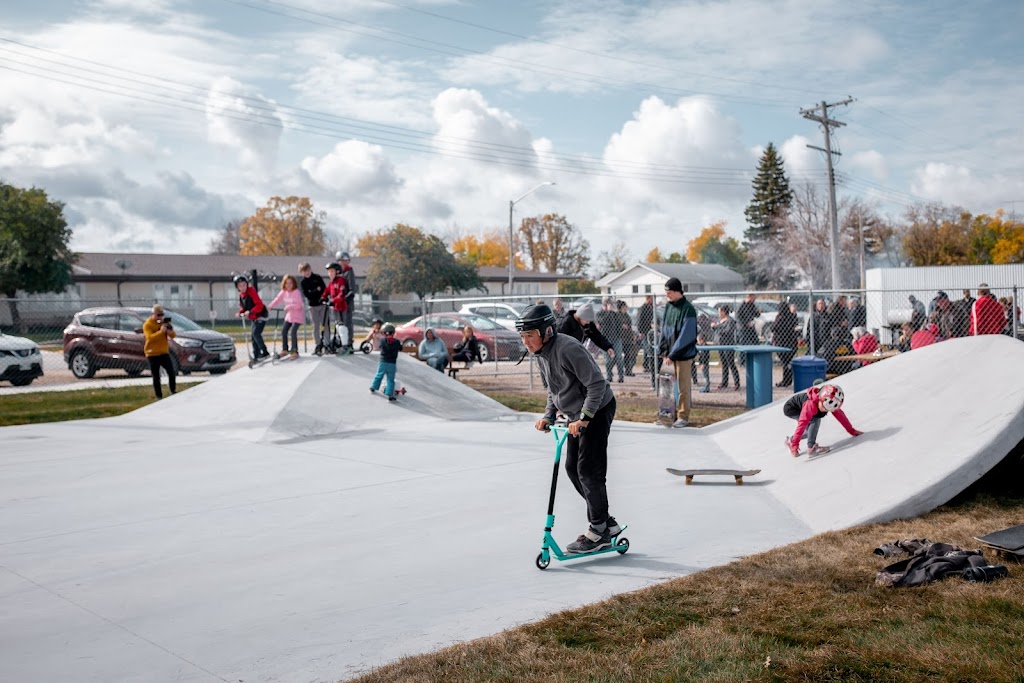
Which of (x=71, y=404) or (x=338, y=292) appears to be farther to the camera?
(x=71, y=404)

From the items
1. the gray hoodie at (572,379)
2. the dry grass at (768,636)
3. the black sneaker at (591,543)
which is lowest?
the dry grass at (768,636)

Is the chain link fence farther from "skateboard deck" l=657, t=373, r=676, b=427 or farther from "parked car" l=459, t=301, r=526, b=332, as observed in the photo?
"skateboard deck" l=657, t=373, r=676, b=427

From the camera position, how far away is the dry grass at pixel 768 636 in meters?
4.08

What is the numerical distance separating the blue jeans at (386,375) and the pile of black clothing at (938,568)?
969 centimetres

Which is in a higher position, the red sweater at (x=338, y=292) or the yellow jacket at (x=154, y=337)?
the red sweater at (x=338, y=292)

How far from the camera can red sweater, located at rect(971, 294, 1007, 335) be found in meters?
14.2

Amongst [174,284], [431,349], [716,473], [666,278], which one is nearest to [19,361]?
[431,349]

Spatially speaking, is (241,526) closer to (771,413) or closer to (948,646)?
(948,646)

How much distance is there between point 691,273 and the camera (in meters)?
92.4

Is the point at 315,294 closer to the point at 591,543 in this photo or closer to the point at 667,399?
the point at 667,399

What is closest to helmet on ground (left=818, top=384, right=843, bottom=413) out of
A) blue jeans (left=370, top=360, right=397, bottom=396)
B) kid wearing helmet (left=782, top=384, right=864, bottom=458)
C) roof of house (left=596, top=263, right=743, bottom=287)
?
kid wearing helmet (left=782, top=384, right=864, bottom=458)

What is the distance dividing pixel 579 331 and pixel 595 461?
5609mm

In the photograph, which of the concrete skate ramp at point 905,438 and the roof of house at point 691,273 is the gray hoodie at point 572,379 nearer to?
the concrete skate ramp at point 905,438

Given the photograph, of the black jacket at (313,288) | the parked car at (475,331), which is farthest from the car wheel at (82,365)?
the black jacket at (313,288)
